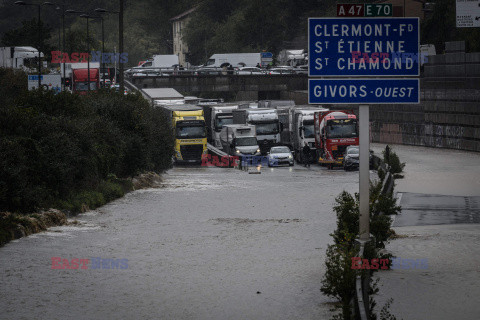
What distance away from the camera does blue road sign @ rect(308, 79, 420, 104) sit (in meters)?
14.9

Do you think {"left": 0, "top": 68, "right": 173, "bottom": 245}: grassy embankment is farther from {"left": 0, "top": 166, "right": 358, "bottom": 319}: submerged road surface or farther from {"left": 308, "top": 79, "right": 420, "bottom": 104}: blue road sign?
{"left": 308, "top": 79, "right": 420, "bottom": 104}: blue road sign

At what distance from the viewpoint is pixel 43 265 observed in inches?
707

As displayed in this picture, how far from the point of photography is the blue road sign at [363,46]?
14812mm

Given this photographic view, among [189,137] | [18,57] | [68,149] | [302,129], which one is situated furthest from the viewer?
[18,57]

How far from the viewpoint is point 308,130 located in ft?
199

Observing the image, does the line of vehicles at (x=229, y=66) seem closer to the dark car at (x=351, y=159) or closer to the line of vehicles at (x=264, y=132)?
the line of vehicles at (x=264, y=132)

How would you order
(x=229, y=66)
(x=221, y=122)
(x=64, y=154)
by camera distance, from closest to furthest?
(x=64, y=154) → (x=221, y=122) → (x=229, y=66)

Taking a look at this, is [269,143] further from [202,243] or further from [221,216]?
[202,243]

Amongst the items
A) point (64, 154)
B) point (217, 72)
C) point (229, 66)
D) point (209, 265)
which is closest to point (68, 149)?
point (64, 154)

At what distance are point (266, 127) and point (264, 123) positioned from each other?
0.35 m

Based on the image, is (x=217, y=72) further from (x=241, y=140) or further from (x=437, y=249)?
(x=437, y=249)

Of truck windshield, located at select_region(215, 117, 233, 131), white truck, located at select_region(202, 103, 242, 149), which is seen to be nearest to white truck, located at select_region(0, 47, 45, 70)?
white truck, located at select_region(202, 103, 242, 149)

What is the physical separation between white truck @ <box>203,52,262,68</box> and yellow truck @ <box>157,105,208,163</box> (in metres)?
41.4

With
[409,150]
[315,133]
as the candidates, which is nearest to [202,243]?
[315,133]
